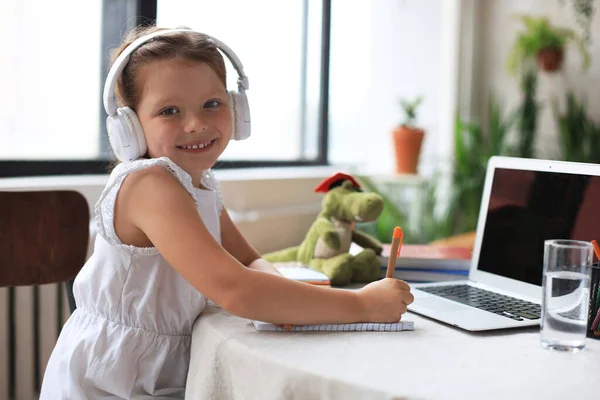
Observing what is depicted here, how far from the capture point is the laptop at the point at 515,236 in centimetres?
124

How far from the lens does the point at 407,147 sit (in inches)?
139

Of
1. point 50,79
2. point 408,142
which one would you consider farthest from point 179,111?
point 408,142

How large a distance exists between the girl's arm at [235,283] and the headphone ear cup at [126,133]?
4.6 inches

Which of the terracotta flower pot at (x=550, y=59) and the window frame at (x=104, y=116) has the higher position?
the terracotta flower pot at (x=550, y=59)

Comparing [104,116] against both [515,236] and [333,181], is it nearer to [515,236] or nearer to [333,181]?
[333,181]

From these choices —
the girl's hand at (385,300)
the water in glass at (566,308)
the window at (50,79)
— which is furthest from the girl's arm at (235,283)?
the window at (50,79)

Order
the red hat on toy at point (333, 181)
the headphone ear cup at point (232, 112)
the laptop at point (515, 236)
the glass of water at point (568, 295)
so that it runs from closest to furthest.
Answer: the glass of water at point (568, 295) → the laptop at point (515, 236) → the headphone ear cup at point (232, 112) → the red hat on toy at point (333, 181)

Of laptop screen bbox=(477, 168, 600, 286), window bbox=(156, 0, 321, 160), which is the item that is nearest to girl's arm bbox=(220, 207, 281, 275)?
laptop screen bbox=(477, 168, 600, 286)

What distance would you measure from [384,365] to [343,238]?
0.71m

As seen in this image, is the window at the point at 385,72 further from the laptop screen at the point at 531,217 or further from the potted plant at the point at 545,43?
the laptop screen at the point at 531,217

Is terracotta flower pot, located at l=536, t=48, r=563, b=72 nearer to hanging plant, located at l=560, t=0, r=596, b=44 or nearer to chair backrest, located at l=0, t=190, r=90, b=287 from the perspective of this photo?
hanging plant, located at l=560, t=0, r=596, b=44

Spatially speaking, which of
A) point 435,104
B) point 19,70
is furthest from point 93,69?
point 435,104

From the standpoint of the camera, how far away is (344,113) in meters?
3.90

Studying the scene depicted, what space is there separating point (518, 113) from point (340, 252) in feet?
9.12
